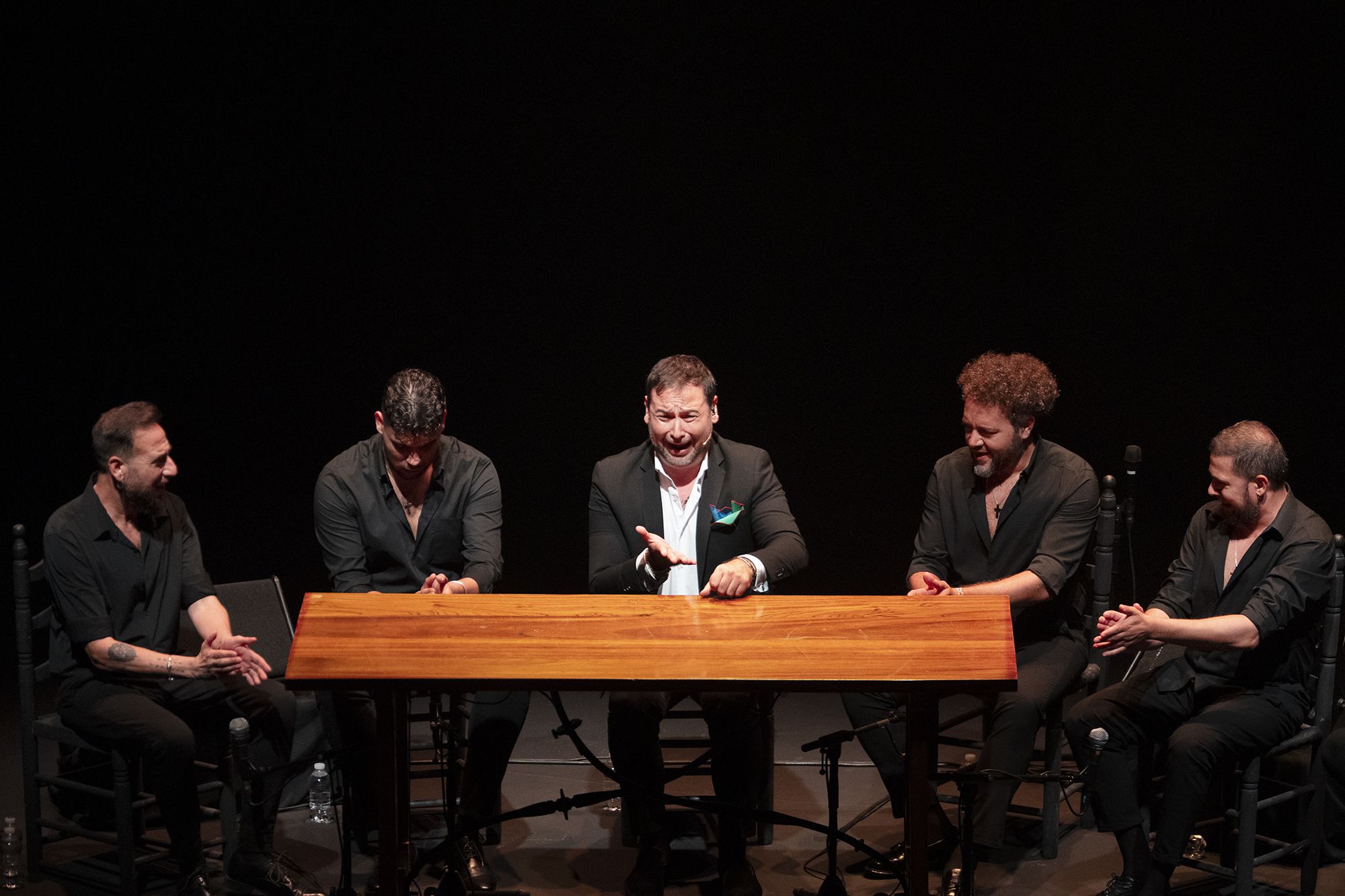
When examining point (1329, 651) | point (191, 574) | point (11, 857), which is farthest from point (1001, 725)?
point (11, 857)

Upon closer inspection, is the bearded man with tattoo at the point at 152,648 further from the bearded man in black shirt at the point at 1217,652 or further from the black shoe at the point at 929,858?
the bearded man in black shirt at the point at 1217,652

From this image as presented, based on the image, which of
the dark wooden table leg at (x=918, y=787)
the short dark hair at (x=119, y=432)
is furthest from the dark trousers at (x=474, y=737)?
the dark wooden table leg at (x=918, y=787)

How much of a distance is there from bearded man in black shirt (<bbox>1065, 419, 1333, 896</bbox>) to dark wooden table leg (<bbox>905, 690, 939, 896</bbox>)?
2.32 feet

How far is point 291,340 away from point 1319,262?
4868 millimetres

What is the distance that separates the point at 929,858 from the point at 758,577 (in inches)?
35.1

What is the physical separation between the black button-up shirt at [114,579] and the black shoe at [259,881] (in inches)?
27.8

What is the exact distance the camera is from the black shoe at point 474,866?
3725mm

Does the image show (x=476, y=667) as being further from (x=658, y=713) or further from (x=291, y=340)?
(x=291, y=340)

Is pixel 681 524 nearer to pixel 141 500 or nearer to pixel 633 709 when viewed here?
pixel 633 709

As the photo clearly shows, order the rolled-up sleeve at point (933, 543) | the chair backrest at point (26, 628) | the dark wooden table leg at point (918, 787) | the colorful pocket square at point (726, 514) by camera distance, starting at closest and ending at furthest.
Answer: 1. the dark wooden table leg at point (918, 787)
2. the chair backrest at point (26, 628)
3. the colorful pocket square at point (726, 514)
4. the rolled-up sleeve at point (933, 543)

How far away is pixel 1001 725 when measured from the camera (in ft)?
12.3

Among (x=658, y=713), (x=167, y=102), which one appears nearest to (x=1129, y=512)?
(x=658, y=713)

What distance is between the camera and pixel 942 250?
6109mm

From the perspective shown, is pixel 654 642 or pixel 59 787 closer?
pixel 654 642
